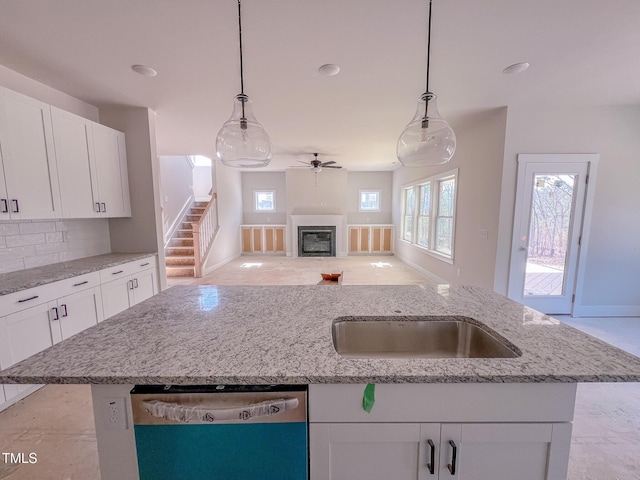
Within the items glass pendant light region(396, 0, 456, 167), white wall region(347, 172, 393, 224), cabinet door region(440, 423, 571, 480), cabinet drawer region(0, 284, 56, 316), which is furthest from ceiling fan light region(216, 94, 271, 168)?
white wall region(347, 172, 393, 224)

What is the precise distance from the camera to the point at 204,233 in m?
5.50

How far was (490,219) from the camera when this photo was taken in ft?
10.7

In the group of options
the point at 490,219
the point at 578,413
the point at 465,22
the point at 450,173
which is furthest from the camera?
the point at 450,173

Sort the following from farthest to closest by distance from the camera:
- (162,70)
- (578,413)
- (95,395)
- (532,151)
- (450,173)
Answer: (450,173)
(532,151)
(162,70)
(578,413)
(95,395)

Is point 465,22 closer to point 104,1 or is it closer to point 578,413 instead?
point 104,1

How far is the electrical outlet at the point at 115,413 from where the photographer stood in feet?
2.70

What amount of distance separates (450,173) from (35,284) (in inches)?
203

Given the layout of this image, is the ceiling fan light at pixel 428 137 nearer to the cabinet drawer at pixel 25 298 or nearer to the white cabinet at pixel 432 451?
the white cabinet at pixel 432 451

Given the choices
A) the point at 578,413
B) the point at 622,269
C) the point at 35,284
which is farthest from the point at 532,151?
the point at 35,284

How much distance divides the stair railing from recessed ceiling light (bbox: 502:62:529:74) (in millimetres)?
5221

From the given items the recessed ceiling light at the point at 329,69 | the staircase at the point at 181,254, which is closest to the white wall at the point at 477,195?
the recessed ceiling light at the point at 329,69

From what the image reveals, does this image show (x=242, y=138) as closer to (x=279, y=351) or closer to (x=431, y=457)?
(x=279, y=351)

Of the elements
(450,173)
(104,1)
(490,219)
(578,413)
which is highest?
(104,1)

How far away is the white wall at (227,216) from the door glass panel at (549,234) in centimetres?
565
